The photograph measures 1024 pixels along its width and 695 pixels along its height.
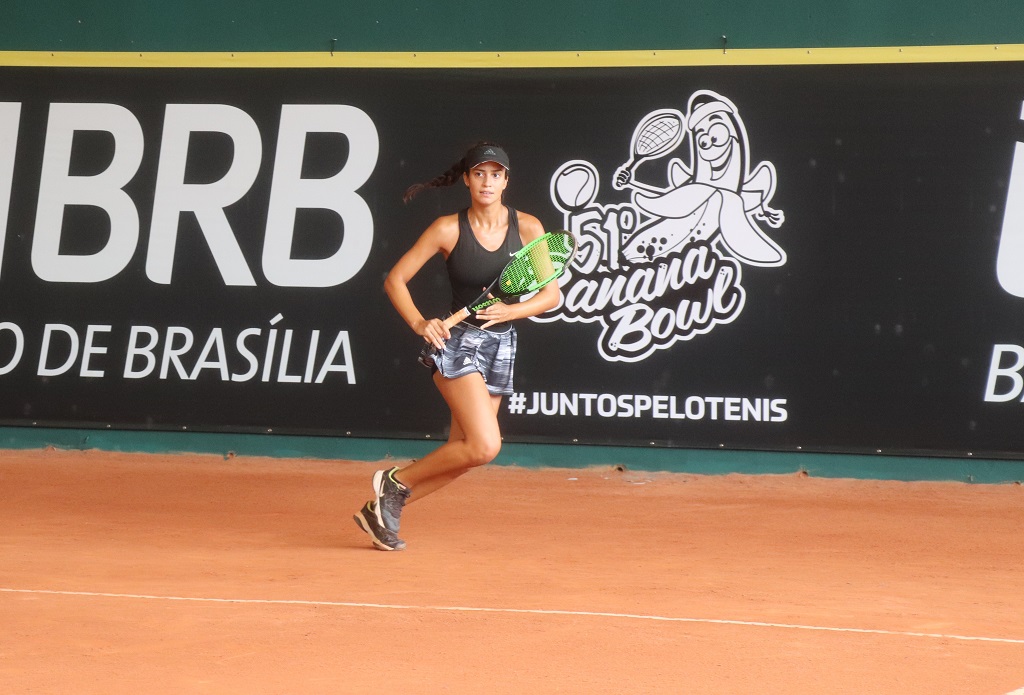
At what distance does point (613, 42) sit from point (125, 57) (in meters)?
3.33

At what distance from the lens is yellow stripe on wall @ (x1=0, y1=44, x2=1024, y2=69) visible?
756 centimetres

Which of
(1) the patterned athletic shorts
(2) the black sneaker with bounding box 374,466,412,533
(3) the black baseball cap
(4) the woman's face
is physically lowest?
(2) the black sneaker with bounding box 374,466,412,533

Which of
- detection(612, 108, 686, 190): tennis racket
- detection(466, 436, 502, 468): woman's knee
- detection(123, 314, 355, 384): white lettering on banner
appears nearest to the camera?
detection(466, 436, 502, 468): woman's knee

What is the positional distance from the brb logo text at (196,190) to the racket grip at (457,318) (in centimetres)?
315

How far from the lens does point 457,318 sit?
4.98 m

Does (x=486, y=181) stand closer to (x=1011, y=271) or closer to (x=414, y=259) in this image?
(x=414, y=259)

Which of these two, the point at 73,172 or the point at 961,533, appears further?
the point at 73,172

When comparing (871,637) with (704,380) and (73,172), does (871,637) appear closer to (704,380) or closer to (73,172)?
(704,380)

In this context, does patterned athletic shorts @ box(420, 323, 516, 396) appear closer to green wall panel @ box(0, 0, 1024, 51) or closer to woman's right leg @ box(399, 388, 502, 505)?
woman's right leg @ box(399, 388, 502, 505)

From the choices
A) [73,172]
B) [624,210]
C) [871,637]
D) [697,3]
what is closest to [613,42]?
[697,3]

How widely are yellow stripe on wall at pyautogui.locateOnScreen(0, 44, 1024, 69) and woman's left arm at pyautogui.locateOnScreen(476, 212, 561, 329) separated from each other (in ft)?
9.53

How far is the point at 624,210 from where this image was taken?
7832mm

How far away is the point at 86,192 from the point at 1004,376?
240 inches

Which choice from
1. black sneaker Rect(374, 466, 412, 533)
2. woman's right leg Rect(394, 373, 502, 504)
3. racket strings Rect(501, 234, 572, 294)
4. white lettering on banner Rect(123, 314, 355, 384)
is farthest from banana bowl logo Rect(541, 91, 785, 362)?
black sneaker Rect(374, 466, 412, 533)
